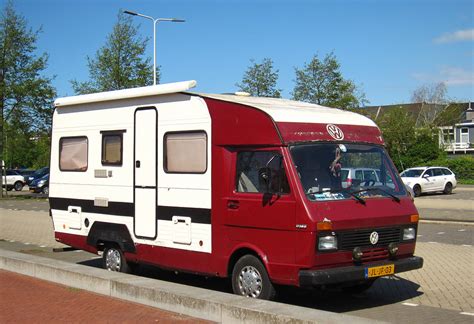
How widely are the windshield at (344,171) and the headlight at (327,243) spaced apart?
0.50 metres

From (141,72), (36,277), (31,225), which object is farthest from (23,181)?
(36,277)

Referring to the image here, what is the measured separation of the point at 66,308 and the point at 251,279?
2345 mm

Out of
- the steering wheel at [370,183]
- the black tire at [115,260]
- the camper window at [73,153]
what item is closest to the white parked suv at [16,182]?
the camper window at [73,153]

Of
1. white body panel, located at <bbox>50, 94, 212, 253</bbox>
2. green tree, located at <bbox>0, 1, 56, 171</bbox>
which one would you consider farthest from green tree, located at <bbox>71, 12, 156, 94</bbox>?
white body panel, located at <bbox>50, 94, 212, 253</bbox>

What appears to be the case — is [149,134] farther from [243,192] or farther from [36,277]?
[36,277]

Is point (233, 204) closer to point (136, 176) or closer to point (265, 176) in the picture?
point (265, 176)

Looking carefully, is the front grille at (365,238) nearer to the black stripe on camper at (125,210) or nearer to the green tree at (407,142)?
the black stripe on camper at (125,210)

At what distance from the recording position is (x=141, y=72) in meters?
32.3

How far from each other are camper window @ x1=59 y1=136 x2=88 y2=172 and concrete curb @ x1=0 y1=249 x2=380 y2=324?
1.75 metres

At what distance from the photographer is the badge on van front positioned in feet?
25.5

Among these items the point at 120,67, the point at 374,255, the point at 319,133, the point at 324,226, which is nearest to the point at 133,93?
the point at 319,133

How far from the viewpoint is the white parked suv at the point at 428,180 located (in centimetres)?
3084

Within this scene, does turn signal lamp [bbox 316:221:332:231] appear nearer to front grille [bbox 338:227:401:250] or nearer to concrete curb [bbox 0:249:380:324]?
front grille [bbox 338:227:401:250]

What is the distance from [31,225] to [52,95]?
1568cm
